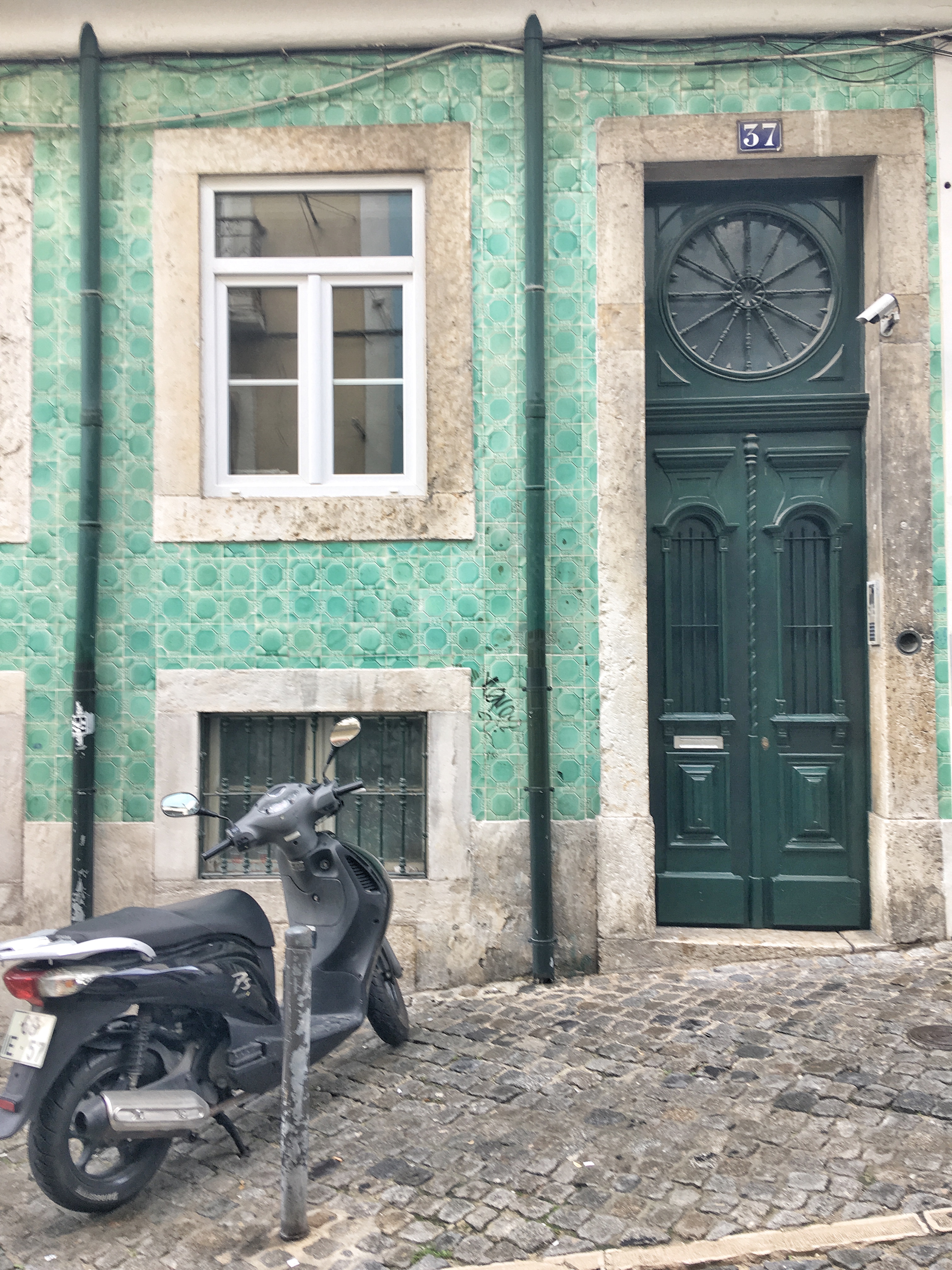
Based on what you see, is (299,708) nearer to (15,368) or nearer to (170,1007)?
(170,1007)

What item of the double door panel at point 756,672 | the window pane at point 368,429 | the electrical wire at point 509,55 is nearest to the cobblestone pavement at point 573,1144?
the double door panel at point 756,672

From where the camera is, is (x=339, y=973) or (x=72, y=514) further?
(x=72, y=514)

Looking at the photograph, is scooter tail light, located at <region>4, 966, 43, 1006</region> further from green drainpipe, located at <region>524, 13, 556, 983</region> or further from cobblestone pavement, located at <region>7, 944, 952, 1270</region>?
green drainpipe, located at <region>524, 13, 556, 983</region>

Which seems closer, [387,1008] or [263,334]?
[387,1008]

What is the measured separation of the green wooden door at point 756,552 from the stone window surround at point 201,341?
119 cm

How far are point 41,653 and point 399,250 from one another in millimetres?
3067

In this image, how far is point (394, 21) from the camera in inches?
224

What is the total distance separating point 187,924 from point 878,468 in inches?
173

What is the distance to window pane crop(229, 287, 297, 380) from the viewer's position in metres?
5.92

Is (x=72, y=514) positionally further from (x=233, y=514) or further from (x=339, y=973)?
(x=339, y=973)

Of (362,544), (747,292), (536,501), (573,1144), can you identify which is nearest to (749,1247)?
(573,1144)

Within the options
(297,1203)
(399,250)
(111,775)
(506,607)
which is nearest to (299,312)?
(399,250)

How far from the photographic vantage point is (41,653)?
5.71 meters

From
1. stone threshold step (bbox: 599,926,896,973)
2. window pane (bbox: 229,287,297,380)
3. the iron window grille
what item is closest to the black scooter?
the iron window grille
